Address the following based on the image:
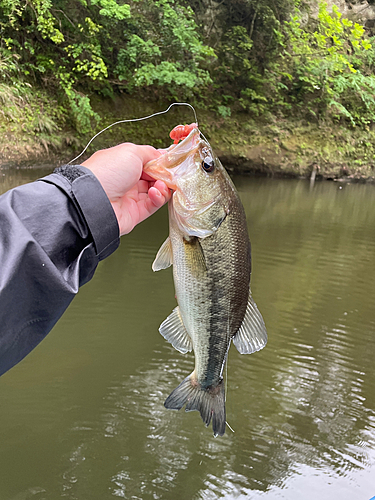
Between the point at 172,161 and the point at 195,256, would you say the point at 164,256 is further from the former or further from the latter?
the point at 172,161

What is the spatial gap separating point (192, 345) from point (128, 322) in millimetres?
2862

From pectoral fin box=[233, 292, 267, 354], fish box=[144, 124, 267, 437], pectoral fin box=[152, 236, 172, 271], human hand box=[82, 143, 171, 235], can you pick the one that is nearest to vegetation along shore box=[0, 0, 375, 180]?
human hand box=[82, 143, 171, 235]

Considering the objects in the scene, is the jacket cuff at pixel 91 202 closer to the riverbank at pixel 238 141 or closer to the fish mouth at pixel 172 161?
the fish mouth at pixel 172 161

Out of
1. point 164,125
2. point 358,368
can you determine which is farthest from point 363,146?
point 358,368

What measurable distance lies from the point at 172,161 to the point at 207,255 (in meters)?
0.41

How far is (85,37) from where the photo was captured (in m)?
12.1

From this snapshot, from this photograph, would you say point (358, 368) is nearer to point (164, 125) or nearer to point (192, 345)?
point (192, 345)

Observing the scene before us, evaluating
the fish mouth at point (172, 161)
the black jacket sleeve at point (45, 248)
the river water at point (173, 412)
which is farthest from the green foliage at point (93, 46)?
the black jacket sleeve at point (45, 248)

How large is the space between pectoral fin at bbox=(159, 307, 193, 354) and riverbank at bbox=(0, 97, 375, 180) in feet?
34.3

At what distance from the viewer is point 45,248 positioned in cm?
117

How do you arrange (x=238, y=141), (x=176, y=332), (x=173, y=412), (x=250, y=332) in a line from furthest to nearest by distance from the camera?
1. (x=238, y=141)
2. (x=173, y=412)
3. (x=176, y=332)
4. (x=250, y=332)

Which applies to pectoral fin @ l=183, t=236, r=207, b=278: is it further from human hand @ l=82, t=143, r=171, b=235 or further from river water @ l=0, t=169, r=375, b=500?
river water @ l=0, t=169, r=375, b=500

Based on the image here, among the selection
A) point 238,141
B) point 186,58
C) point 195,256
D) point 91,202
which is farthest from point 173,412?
point 238,141

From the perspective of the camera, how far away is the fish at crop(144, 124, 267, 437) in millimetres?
1682
